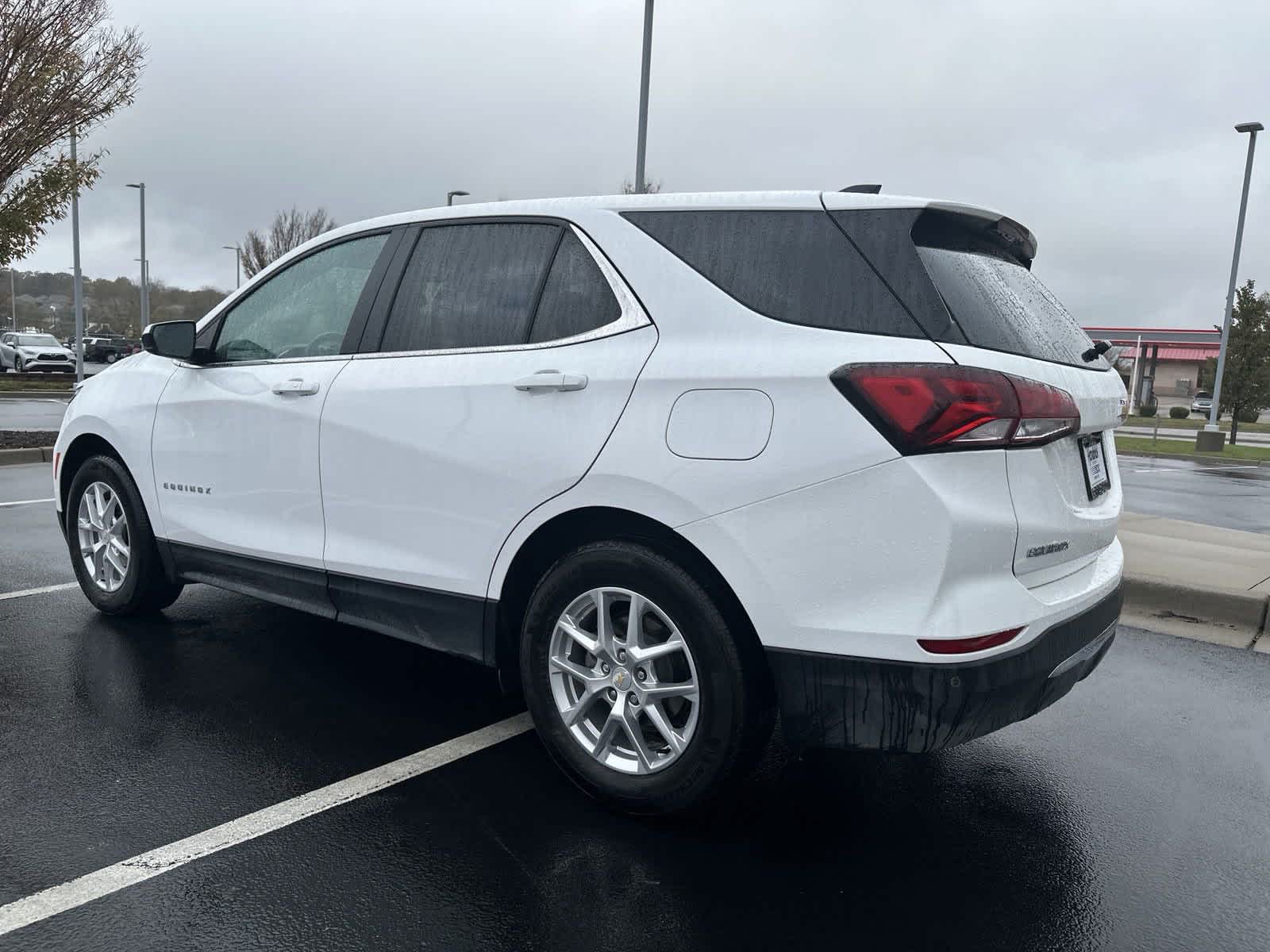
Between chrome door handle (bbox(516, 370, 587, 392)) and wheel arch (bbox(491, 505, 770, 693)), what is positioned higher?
chrome door handle (bbox(516, 370, 587, 392))

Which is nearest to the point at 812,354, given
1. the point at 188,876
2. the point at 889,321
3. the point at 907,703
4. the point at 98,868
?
the point at 889,321

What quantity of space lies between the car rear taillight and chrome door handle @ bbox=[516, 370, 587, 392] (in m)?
0.79

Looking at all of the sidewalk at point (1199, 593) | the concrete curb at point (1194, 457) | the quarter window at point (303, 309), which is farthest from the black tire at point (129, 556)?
the concrete curb at point (1194, 457)

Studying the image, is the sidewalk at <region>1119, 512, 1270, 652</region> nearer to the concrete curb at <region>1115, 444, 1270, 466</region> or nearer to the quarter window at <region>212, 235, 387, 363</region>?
the quarter window at <region>212, 235, 387, 363</region>

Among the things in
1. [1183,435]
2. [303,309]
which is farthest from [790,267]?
[1183,435]

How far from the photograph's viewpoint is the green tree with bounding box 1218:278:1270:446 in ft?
90.2

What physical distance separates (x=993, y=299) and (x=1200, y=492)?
1318 centimetres

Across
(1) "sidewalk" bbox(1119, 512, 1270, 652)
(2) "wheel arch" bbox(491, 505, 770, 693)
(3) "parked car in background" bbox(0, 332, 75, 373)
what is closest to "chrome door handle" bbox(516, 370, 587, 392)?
(2) "wheel arch" bbox(491, 505, 770, 693)

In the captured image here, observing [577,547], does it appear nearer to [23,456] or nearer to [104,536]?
[104,536]

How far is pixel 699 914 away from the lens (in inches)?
100

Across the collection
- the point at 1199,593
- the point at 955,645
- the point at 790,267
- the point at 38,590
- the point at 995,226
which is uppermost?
the point at 995,226

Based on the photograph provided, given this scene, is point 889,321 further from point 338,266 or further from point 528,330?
point 338,266

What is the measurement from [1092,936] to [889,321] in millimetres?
1618

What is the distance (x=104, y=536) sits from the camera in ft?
16.2
